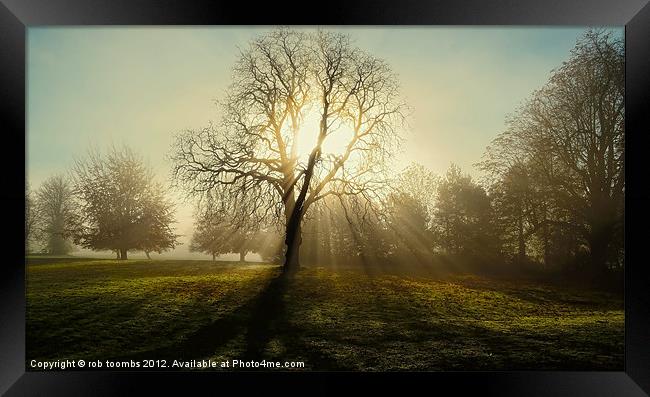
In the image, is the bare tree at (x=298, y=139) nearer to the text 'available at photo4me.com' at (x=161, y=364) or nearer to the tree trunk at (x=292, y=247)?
the tree trunk at (x=292, y=247)

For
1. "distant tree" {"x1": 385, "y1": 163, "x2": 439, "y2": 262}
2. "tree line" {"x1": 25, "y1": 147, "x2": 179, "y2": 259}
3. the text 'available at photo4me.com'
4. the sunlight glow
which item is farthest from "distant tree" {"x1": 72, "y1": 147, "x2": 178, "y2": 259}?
"distant tree" {"x1": 385, "y1": 163, "x2": 439, "y2": 262}

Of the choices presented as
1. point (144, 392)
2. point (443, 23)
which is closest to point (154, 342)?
point (144, 392)

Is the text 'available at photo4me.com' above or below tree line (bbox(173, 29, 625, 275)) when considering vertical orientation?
below

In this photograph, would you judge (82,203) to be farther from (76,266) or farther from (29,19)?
(29,19)

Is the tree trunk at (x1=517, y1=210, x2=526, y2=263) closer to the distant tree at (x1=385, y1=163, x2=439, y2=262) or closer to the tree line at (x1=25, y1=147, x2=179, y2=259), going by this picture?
the distant tree at (x1=385, y1=163, x2=439, y2=262)

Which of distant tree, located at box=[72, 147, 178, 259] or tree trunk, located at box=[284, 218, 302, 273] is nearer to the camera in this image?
distant tree, located at box=[72, 147, 178, 259]

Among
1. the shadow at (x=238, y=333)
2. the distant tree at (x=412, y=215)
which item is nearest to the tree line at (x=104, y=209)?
the shadow at (x=238, y=333)

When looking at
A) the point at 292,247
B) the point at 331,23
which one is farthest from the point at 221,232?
the point at 331,23

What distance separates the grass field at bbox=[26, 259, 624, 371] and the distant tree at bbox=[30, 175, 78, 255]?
0.31 metres

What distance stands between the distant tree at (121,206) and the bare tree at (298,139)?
1.96 ft

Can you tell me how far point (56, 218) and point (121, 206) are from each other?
3.05 ft

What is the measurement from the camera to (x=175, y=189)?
6.73 metres

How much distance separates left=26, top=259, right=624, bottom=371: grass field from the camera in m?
5.60

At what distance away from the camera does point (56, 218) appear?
6.65 meters
